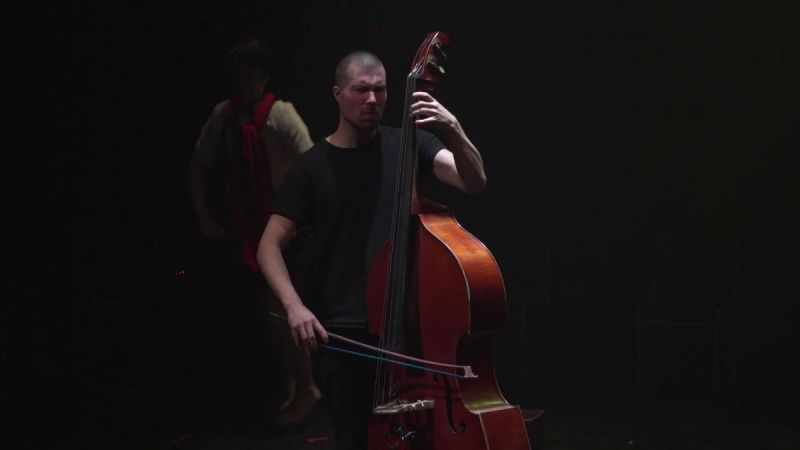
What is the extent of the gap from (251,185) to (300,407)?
0.96 m

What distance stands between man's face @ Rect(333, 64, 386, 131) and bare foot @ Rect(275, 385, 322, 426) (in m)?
1.89

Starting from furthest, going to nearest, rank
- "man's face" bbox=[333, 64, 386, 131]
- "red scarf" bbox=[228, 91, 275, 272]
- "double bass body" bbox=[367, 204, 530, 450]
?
"red scarf" bbox=[228, 91, 275, 272] < "man's face" bbox=[333, 64, 386, 131] < "double bass body" bbox=[367, 204, 530, 450]

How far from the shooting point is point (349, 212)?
8.13 ft

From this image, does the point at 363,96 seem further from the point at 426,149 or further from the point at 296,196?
the point at 296,196

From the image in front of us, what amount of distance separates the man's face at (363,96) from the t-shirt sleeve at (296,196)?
0.62 feet

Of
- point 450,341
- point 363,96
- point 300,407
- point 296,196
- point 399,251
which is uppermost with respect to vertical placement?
point 363,96

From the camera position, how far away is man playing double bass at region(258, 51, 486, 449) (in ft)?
8.03

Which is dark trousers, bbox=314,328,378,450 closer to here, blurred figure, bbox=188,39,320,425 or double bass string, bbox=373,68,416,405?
double bass string, bbox=373,68,416,405

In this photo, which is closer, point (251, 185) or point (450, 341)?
point (450, 341)

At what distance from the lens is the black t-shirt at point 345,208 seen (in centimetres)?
246

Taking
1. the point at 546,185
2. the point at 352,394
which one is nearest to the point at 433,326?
the point at 352,394

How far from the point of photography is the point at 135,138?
4312mm

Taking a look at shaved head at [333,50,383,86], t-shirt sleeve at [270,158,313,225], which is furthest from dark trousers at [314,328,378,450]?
shaved head at [333,50,383,86]

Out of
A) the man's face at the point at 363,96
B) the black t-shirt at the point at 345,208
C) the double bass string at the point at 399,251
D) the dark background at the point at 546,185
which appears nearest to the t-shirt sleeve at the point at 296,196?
the black t-shirt at the point at 345,208
